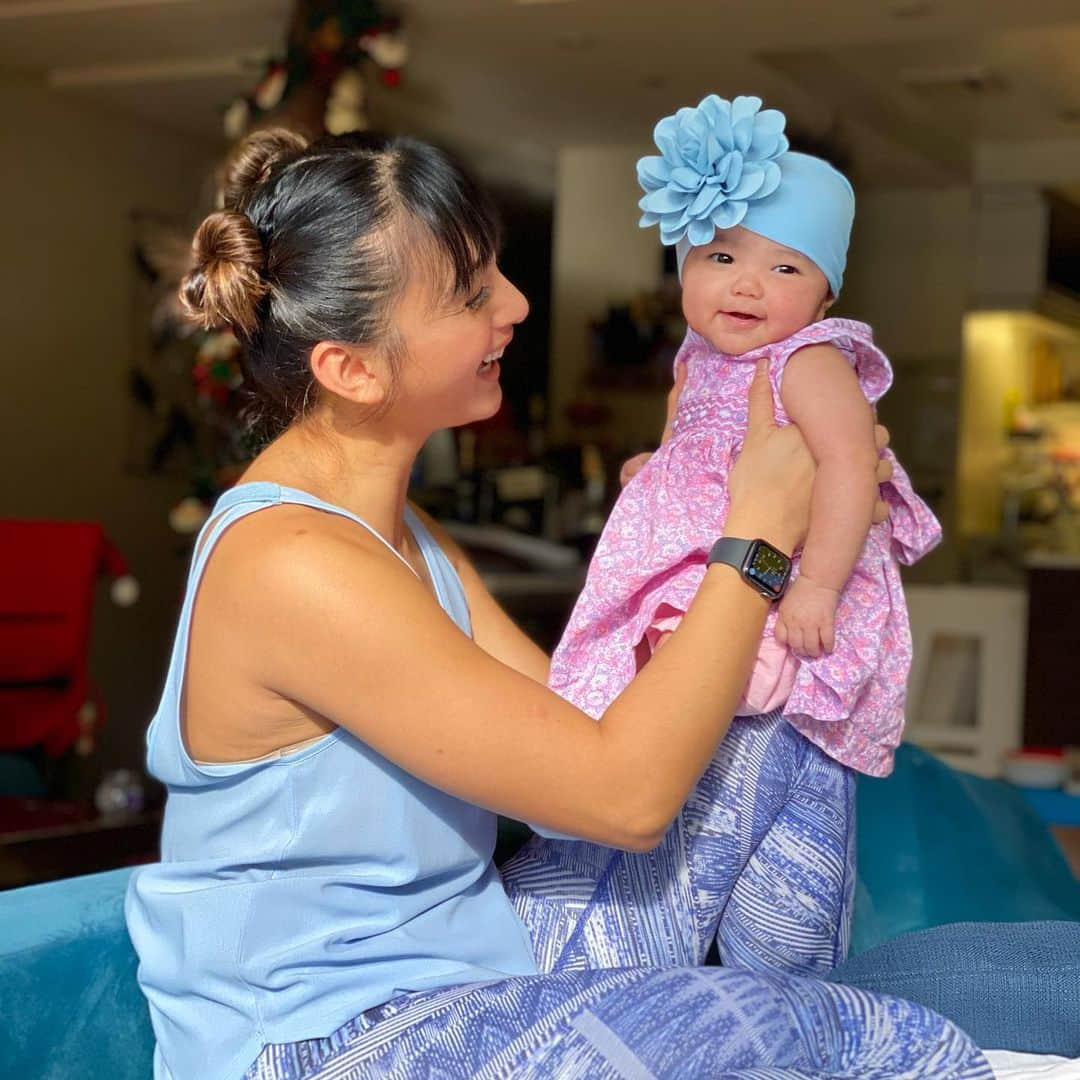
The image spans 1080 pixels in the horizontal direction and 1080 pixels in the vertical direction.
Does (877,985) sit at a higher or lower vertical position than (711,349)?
lower

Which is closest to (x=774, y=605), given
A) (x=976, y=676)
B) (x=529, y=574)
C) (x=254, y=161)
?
(x=254, y=161)

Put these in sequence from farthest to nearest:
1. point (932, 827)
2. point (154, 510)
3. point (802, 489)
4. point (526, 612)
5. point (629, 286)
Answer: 1. point (629, 286)
2. point (154, 510)
3. point (526, 612)
4. point (932, 827)
5. point (802, 489)

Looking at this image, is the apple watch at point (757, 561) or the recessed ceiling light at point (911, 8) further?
the recessed ceiling light at point (911, 8)

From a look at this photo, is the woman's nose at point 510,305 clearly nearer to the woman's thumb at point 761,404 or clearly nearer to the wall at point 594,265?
the woman's thumb at point 761,404

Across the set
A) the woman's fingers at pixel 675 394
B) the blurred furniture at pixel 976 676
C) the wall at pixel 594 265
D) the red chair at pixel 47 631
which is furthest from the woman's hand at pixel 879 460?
the wall at pixel 594 265

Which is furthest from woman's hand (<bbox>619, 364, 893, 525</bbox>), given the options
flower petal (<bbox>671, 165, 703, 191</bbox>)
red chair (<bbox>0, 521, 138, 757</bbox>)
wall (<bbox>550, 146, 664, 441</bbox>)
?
wall (<bbox>550, 146, 664, 441</bbox>)

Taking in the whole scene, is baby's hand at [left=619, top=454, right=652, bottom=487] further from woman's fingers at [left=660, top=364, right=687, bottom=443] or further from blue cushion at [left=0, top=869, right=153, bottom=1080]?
blue cushion at [left=0, top=869, right=153, bottom=1080]

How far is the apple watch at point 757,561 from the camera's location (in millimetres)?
1167

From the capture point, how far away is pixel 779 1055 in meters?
1.05

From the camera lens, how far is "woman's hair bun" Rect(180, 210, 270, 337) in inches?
47.6

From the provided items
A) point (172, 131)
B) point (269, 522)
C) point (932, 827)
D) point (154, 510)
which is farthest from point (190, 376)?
point (269, 522)

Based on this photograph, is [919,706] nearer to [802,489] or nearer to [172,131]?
[172,131]

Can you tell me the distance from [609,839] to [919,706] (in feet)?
15.6

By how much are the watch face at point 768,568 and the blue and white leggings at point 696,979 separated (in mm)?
160
